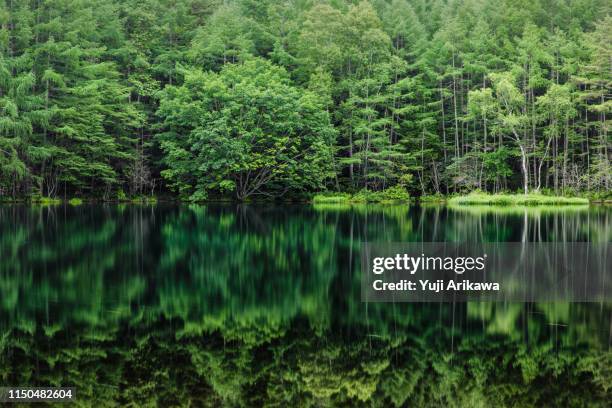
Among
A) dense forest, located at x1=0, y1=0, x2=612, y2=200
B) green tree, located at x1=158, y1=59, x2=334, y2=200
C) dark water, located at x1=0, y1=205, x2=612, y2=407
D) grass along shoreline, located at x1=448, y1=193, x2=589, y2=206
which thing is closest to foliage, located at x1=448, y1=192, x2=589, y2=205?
grass along shoreline, located at x1=448, y1=193, x2=589, y2=206

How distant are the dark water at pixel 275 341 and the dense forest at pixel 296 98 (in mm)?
25221

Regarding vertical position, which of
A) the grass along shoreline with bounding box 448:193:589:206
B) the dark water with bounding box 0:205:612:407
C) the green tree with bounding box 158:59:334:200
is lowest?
the dark water with bounding box 0:205:612:407

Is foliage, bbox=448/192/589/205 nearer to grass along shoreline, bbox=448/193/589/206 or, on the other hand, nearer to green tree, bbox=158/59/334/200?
grass along shoreline, bbox=448/193/589/206

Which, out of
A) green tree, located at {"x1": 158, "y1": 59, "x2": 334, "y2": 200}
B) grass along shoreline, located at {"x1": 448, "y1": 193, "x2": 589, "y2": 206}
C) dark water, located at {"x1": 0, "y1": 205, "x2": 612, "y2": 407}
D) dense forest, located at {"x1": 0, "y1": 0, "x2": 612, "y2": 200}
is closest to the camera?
dark water, located at {"x1": 0, "y1": 205, "x2": 612, "y2": 407}

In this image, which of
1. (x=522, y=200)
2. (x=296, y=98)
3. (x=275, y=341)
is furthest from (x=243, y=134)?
(x=275, y=341)

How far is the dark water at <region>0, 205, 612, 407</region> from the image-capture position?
4184 millimetres

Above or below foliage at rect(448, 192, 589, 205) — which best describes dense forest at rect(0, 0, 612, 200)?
above

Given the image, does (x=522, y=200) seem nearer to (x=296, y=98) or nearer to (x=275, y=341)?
(x=296, y=98)

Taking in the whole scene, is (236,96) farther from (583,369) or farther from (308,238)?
(583,369)

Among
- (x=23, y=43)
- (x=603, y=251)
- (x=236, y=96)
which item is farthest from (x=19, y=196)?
(x=603, y=251)

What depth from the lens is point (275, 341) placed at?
5273 millimetres

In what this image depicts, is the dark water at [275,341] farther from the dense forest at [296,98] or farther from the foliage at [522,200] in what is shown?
the dense forest at [296,98]

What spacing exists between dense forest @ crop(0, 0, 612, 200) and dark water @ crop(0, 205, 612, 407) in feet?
82.7

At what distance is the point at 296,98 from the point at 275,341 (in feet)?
106
